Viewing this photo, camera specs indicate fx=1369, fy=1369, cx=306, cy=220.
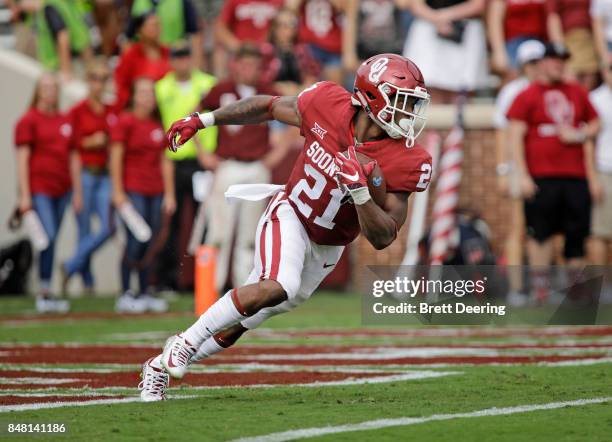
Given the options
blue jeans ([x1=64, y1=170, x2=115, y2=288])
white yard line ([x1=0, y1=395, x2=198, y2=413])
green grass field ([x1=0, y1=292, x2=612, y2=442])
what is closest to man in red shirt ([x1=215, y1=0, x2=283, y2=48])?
blue jeans ([x1=64, y1=170, x2=115, y2=288])

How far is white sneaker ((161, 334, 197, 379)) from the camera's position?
5707mm

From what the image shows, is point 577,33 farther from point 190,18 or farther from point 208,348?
point 208,348

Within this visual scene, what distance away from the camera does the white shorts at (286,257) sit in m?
5.79

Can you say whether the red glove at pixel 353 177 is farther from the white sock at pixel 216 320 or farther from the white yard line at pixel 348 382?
the white yard line at pixel 348 382

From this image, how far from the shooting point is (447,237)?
43.5 ft

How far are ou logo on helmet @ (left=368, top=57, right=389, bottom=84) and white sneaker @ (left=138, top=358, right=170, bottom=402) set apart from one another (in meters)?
1.54

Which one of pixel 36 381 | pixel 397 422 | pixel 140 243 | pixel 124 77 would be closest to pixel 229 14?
pixel 124 77

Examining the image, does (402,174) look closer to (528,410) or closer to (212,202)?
(528,410)

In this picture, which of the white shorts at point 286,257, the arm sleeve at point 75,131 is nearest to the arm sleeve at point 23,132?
the arm sleeve at point 75,131

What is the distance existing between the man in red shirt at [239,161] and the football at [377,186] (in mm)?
5993

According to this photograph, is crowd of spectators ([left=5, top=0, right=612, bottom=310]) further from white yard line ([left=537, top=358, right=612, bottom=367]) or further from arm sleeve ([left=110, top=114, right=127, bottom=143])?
white yard line ([left=537, top=358, right=612, bottom=367])

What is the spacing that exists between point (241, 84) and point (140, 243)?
5.32 ft

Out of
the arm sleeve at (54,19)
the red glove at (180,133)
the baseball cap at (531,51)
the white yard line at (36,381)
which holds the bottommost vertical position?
the white yard line at (36,381)

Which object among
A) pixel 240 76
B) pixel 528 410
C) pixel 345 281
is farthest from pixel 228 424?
pixel 345 281
